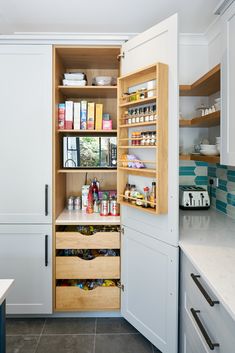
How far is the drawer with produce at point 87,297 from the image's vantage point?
220 cm

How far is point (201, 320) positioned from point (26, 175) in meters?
1.54

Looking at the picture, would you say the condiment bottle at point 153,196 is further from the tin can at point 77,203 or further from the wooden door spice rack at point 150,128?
the tin can at point 77,203

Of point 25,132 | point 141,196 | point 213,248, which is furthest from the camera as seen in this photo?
point 25,132

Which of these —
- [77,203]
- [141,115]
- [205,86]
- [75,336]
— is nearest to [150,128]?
[141,115]

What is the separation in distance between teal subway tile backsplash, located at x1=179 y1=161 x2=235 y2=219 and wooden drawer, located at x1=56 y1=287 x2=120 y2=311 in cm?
108

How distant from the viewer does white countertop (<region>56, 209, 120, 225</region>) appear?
A: 217 cm

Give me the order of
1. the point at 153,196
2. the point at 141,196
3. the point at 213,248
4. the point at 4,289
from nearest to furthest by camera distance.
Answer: the point at 4,289, the point at 213,248, the point at 153,196, the point at 141,196

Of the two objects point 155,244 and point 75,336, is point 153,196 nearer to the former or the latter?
point 155,244

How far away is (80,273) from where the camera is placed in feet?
7.18

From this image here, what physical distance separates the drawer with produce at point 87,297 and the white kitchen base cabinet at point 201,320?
2.25ft

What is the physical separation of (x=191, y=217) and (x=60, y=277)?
110cm

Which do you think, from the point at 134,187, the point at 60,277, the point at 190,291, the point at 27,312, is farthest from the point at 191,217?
the point at 27,312

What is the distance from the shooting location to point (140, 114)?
5.96 ft

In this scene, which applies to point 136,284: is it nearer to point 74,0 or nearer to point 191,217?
point 191,217
